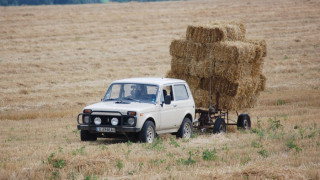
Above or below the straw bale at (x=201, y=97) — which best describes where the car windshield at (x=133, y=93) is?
above

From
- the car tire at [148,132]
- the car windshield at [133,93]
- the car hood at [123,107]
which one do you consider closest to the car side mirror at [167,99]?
the car windshield at [133,93]

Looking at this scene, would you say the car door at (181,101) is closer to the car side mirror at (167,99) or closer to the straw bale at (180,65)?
the car side mirror at (167,99)

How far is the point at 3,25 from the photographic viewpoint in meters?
41.4

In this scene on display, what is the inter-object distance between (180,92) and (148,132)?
2320 mm

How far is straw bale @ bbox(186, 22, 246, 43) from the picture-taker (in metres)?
18.6

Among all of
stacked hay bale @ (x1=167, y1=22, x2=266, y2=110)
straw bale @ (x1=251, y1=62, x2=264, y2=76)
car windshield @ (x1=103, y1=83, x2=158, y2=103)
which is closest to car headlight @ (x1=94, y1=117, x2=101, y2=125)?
car windshield @ (x1=103, y1=83, x2=158, y2=103)

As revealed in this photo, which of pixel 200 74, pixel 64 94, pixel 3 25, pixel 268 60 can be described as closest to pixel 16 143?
pixel 200 74

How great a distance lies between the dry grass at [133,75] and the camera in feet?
36.8

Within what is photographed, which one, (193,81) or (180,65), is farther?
(180,65)

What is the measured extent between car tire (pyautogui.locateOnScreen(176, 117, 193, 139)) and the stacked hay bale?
74.9 inches

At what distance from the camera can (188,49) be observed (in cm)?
1898

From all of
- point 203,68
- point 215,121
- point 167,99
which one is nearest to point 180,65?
point 203,68

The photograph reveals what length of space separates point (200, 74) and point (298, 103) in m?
7.65

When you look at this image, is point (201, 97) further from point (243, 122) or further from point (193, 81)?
point (243, 122)
